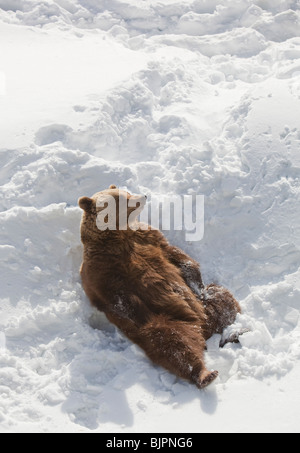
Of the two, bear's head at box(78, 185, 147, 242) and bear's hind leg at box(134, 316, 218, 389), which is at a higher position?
bear's head at box(78, 185, 147, 242)

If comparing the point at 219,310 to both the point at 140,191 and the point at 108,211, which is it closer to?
the point at 108,211

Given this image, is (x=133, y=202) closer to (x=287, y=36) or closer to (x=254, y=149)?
(x=254, y=149)

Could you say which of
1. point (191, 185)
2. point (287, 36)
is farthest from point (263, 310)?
point (287, 36)

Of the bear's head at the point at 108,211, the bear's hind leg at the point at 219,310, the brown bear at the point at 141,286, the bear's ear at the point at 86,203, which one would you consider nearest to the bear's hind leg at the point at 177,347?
the brown bear at the point at 141,286

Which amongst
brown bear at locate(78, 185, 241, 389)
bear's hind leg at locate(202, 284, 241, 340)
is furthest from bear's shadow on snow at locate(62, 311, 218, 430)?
bear's hind leg at locate(202, 284, 241, 340)

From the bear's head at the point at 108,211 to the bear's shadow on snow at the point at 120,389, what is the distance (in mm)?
1107

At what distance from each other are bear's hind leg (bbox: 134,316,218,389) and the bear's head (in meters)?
1.09

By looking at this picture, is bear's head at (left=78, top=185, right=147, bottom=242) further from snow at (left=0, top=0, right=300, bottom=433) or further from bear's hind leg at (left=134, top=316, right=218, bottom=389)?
bear's hind leg at (left=134, top=316, right=218, bottom=389)

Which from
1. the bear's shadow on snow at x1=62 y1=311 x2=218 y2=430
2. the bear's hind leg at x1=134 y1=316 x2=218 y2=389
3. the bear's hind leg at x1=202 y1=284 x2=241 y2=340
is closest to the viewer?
the bear's shadow on snow at x1=62 y1=311 x2=218 y2=430

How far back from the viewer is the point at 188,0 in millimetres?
10492

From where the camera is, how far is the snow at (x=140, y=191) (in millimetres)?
4660

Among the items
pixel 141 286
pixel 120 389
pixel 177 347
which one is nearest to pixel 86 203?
pixel 141 286

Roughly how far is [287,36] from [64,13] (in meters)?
4.01

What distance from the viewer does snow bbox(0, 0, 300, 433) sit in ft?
15.3
